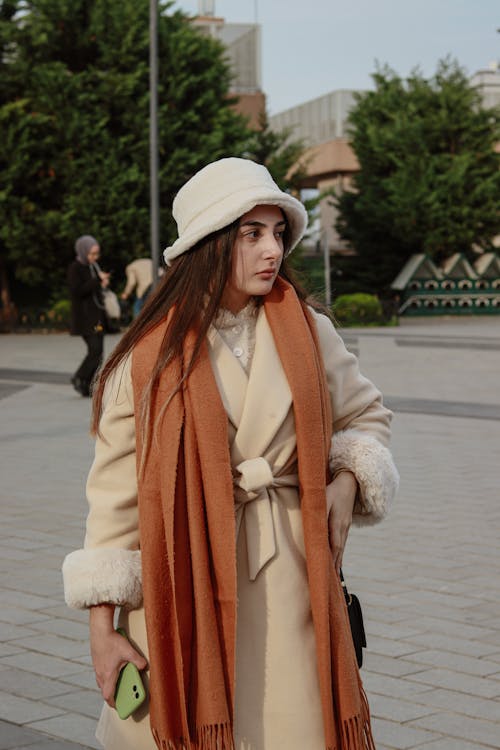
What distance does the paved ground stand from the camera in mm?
4434

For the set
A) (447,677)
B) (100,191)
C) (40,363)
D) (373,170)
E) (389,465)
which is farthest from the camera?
→ (373,170)

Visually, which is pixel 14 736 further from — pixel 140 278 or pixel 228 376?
pixel 140 278

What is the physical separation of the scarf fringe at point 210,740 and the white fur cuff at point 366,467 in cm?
59

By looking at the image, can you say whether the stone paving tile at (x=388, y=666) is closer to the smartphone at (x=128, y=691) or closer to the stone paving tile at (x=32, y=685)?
the stone paving tile at (x=32, y=685)

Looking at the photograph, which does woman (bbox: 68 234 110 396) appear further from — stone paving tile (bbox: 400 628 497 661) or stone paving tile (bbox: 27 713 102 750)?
stone paving tile (bbox: 27 713 102 750)

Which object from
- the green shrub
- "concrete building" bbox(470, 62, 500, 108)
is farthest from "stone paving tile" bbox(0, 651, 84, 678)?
"concrete building" bbox(470, 62, 500, 108)

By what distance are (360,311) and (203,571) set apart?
34.8 m

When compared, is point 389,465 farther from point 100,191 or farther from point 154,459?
point 100,191

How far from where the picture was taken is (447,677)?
4.88m

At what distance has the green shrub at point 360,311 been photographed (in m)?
36.5

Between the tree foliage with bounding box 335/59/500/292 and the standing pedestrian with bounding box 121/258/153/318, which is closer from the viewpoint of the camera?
the standing pedestrian with bounding box 121/258/153/318

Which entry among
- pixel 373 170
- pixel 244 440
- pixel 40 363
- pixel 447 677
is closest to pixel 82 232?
pixel 40 363

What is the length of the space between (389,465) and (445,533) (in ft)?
16.1

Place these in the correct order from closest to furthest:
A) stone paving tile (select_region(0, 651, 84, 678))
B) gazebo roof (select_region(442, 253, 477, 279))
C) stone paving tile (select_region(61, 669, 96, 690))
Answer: stone paving tile (select_region(61, 669, 96, 690))
stone paving tile (select_region(0, 651, 84, 678))
gazebo roof (select_region(442, 253, 477, 279))
